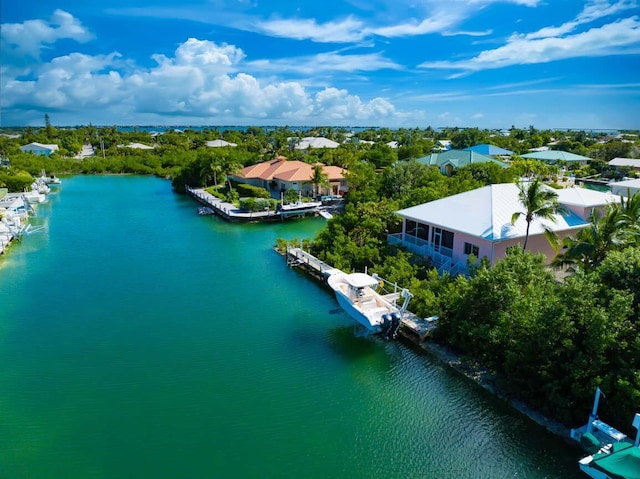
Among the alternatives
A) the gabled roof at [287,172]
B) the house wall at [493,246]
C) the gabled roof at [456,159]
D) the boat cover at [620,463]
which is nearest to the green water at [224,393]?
the boat cover at [620,463]

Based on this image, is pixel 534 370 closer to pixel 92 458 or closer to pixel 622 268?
pixel 622 268

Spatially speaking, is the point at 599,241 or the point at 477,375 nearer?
the point at 477,375

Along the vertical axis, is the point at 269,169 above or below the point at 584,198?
above

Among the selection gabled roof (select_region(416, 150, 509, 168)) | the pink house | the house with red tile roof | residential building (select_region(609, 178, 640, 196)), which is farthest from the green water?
gabled roof (select_region(416, 150, 509, 168))

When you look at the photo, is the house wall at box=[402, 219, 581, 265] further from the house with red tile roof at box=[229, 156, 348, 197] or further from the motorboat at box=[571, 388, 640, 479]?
the house with red tile roof at box=[229, 156, 348, 197]

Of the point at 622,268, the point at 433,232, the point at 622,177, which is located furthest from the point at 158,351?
the point at 622,177

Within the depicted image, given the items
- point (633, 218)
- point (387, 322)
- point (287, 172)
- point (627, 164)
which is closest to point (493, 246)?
point (633, 218)

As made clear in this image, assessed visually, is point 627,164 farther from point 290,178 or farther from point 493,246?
point 493,246
